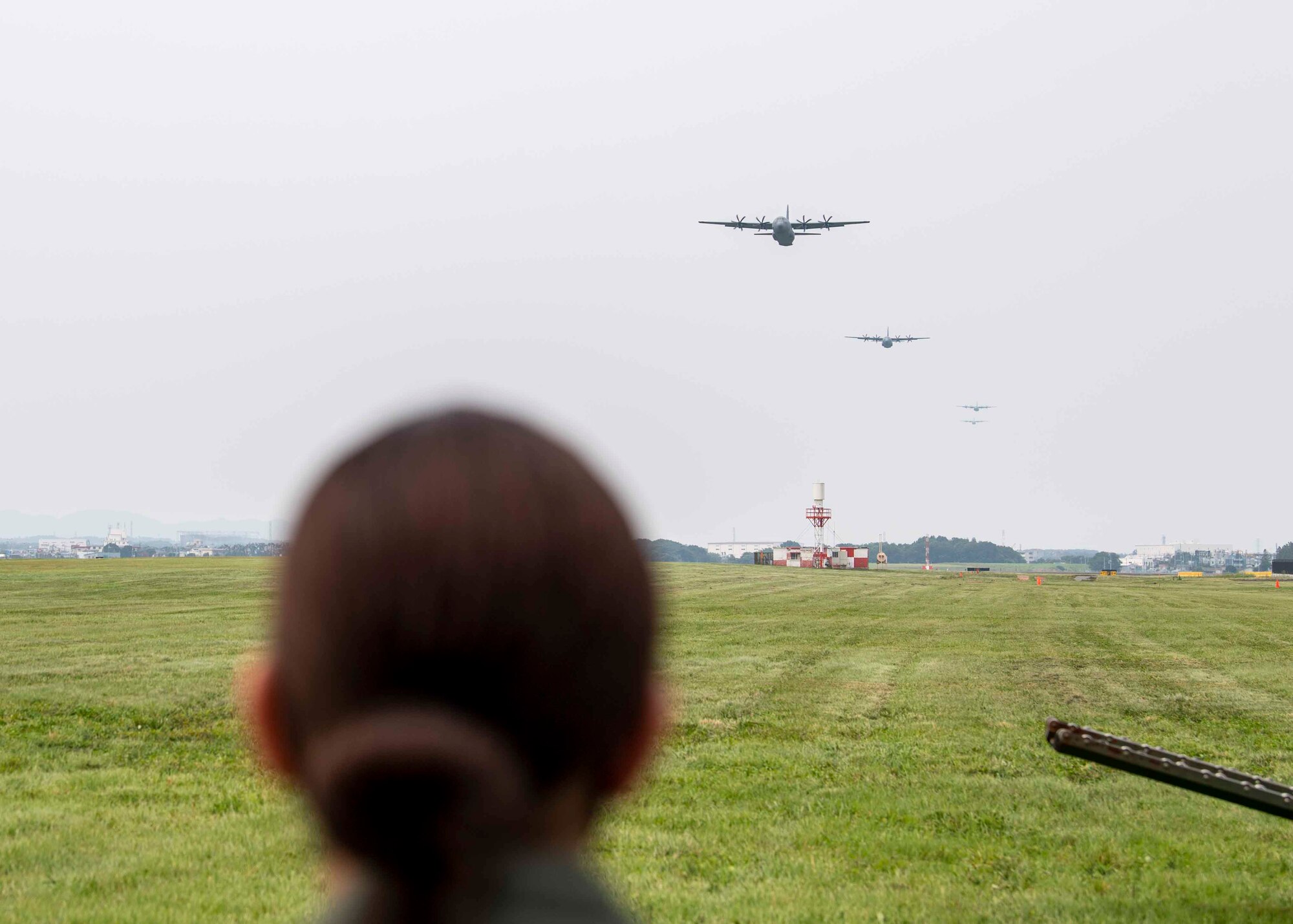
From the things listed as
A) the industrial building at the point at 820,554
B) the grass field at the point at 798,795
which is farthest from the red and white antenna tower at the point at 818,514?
the grass field at the point at 798,795

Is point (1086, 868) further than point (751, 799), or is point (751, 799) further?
point (751, 799)

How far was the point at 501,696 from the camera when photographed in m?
1.13

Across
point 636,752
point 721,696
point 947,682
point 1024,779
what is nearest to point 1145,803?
point 1024,779

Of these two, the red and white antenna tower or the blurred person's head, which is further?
the red and white antenna tower

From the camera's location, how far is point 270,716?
3.98 feet

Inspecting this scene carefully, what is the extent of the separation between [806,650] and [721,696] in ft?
24.6

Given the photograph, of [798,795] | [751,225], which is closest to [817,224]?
[751,225]

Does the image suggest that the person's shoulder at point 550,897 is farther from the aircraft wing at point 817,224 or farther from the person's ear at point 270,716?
the aircraft wing at point 817,224

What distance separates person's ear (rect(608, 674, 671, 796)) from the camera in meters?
1.25

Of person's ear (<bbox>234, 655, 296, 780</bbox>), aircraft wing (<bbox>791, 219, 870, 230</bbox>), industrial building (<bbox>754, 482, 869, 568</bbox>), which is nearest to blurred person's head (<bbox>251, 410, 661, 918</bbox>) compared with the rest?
person's ear (<bbox>234, 655, 296, 780</bbox>)

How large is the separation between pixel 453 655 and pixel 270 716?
0.80 feet

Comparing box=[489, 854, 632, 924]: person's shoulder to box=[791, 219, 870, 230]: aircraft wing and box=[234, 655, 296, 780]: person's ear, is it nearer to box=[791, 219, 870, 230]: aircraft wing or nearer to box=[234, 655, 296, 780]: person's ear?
box=[234, 655, 296, 780]: person's ear

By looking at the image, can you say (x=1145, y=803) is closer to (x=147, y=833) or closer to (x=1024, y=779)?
(x=1024, y=779)

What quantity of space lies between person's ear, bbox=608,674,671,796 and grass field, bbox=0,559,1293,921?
0.13 m
